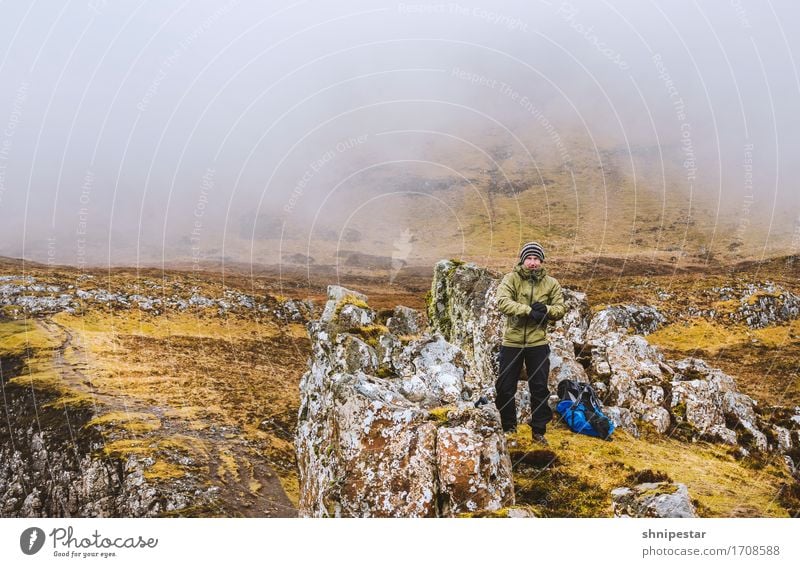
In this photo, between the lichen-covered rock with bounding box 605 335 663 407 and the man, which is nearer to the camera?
the man

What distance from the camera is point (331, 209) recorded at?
605ft

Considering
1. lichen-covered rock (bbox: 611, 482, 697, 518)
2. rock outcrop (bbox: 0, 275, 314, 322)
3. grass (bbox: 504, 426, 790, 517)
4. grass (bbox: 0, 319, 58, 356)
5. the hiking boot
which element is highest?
lichen-covered rock (bbox: 611, 482, 697, 518)

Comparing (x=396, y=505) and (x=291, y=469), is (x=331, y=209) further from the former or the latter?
(x=396, y=505)

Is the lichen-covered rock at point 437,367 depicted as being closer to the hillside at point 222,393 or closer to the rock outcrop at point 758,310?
the hillside at point 222,393

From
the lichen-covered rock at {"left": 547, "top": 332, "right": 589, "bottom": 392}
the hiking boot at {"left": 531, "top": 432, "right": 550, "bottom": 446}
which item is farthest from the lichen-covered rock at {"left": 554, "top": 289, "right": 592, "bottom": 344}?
the hiking boot at {"left": 531, "top": 432, "right": 550, "bottom": 446}

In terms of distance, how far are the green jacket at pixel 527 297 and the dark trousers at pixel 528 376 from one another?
0.20 meters

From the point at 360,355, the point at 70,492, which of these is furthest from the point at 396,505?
the point at 70,492

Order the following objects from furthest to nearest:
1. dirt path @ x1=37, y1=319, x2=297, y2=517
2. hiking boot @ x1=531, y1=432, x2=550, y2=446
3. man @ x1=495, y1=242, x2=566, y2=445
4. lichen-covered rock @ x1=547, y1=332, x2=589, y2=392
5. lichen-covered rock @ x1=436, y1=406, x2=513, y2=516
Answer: dirt path @ x1=37, y1=319, x2=297, y2=517, lichen-covered rock @ x1=547, y1=332, x2=589, y2=392, hiking boot @ x1=531, y1=432, x2=550, y2=446, man @ x1=495, y1=242, x2=566, y2=445, lichen-covered rock @ x1=436, y1=406, x2=513, y2=516

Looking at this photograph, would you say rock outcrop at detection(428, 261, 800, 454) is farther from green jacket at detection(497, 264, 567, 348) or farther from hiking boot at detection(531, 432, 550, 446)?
green jacket at detection(497, 264, 567, 348)

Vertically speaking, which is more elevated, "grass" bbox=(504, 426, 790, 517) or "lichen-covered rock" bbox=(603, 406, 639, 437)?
"lichen-covered rock" bbox=(603, 406, 639, 437)

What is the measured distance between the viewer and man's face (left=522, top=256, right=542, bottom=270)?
30.8ft

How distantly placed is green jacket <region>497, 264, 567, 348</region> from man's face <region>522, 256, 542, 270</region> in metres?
0.12

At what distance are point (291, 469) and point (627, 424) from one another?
1409 cm

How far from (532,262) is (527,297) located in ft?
2.57
